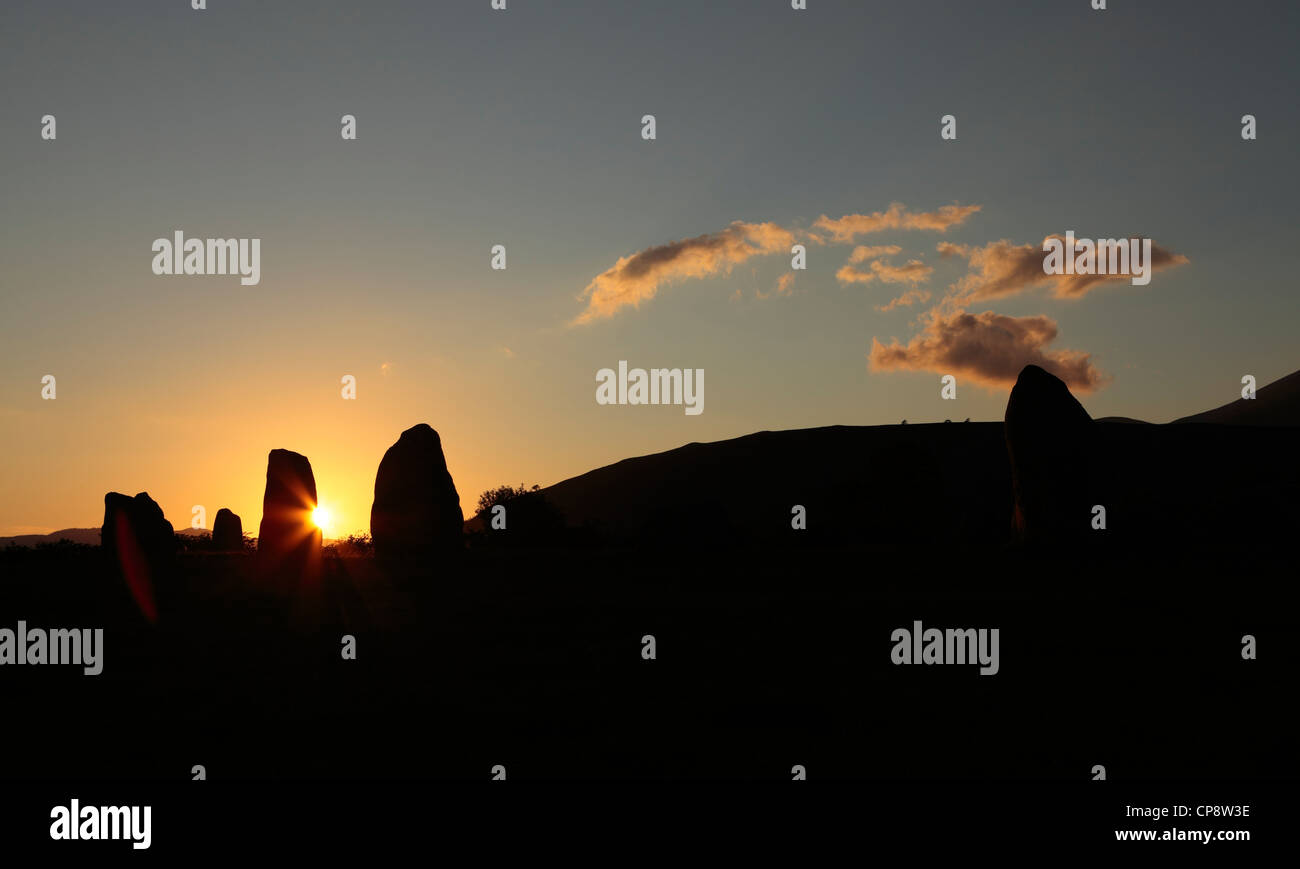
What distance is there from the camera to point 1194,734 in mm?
9414

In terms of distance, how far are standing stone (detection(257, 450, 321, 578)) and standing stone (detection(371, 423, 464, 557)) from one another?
2.27 metres

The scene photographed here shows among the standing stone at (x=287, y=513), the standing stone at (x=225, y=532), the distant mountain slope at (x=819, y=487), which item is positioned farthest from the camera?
the standing stone at (x=225, y=532)

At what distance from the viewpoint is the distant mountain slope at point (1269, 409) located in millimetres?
146000

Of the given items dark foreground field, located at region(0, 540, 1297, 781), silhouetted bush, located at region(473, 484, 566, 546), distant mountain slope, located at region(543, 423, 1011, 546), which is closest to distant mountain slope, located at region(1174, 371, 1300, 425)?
distant mountain slope, located at region(543, 423, 1011, 546)

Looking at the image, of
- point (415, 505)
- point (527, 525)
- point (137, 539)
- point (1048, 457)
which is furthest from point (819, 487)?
point (137, 539)

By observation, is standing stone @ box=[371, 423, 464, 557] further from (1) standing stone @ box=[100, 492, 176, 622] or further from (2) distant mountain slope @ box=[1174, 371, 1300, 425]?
(2) distant mountain slope @ box=[1174, 371, 1300, 425]

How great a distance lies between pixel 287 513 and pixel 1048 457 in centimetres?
2430

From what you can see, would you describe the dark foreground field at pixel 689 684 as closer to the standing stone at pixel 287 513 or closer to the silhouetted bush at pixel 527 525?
the standing stone at pixel 287 513

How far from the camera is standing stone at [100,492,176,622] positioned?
29469mm

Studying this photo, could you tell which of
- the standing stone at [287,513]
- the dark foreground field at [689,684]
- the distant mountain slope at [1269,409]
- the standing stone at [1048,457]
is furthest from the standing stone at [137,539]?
the distant mountain slope at [1269,409]

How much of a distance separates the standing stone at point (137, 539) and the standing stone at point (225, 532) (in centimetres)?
1719

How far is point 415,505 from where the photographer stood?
3362 cm
